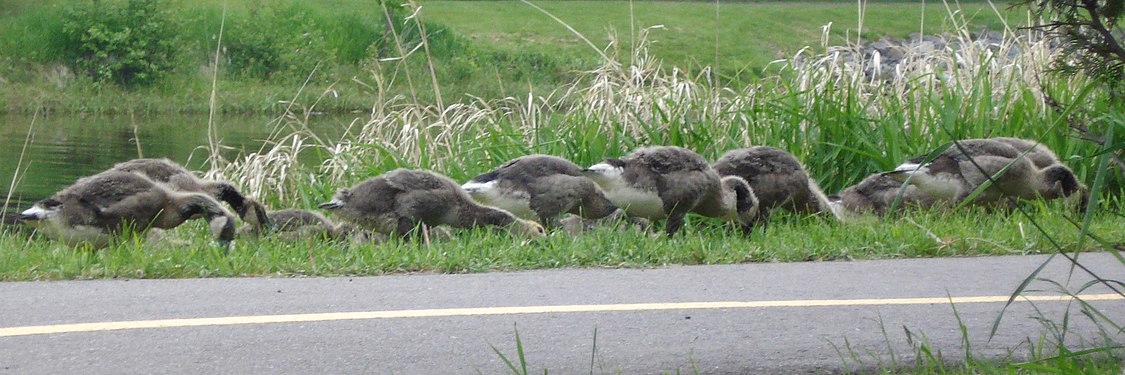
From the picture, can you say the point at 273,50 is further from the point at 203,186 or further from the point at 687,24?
the point at 203,186

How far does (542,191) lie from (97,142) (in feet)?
61.1

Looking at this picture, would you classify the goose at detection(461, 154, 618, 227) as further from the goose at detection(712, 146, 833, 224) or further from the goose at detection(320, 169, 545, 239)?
the goose at detection(712, 146, 833, 224)

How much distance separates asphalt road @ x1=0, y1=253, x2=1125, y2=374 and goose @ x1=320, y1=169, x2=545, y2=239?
1.45m

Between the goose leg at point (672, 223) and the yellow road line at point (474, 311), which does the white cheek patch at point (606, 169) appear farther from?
the yellow road line at point (474, 311)

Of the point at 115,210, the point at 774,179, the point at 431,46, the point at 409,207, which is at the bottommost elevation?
the point at 431,46

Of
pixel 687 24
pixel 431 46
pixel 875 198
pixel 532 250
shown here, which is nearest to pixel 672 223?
pixel 532 250

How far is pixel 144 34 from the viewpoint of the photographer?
3634 cm

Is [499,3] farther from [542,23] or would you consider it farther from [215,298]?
[215,298]

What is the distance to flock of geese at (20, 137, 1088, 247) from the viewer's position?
8.16 meters

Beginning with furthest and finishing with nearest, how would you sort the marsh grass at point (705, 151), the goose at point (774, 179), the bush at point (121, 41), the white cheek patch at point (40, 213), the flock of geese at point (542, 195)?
1. the bush at point (121, 41)
2. the goose at point (774, 179)
3. the flock of geese at point (542, 195)
4. the white cheek patch at point (40, 213)
5. the marsh grass at point (705, 151)

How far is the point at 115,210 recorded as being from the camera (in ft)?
26.4

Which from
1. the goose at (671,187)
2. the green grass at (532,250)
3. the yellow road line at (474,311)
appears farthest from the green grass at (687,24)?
the yellow road line at (474,311)

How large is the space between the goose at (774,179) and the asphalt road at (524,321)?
215 centimetres

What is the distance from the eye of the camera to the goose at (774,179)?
948 centimetres
